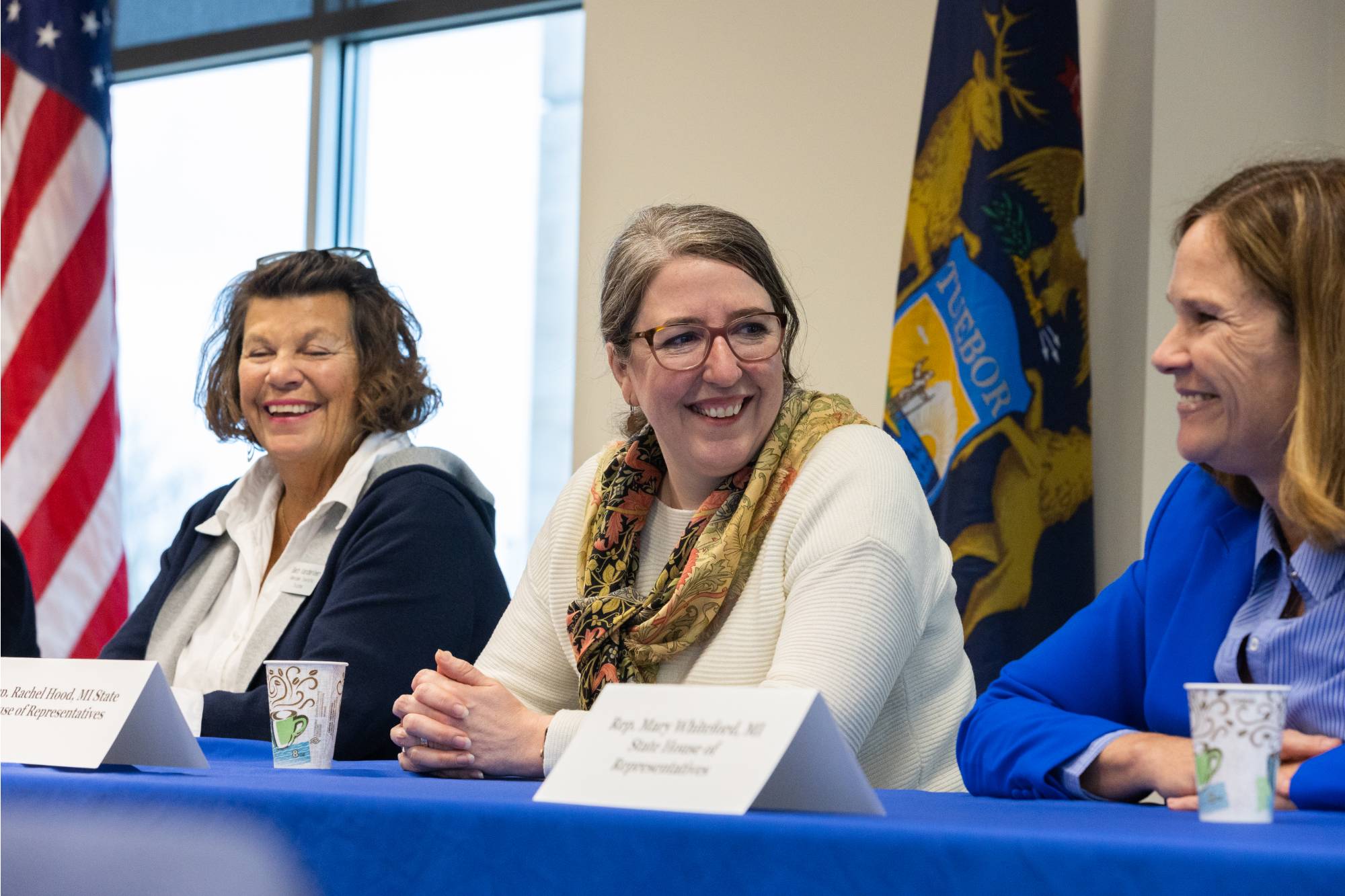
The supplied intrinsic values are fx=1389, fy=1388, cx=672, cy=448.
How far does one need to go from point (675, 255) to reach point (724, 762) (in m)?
1.02

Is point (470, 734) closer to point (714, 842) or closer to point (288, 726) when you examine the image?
point (288, 726)

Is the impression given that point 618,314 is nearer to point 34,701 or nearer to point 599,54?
point 34,701

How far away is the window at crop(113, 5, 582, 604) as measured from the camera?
4.43 metres

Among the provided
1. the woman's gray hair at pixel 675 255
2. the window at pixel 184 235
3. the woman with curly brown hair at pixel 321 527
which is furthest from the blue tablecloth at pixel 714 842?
the window at pixel 184 235

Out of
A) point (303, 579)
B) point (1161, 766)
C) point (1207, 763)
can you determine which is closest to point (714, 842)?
point (1207, 763)

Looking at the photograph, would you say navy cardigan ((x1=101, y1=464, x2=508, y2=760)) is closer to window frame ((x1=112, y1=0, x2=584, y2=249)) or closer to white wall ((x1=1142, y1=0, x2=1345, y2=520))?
white wall ((x1=1142, y1=0, x2=1345, y2=520))

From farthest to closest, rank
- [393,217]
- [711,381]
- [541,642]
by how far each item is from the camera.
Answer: [393,217]
[541,642]
[711,381]

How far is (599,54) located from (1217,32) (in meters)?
1.63

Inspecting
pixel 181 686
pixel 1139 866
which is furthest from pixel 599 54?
pixel 1139 866

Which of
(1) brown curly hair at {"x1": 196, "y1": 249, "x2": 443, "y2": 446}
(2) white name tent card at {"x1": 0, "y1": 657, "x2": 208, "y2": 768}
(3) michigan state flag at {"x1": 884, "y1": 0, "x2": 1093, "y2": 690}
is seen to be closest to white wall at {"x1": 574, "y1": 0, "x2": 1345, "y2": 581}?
(3) michigan state flag at {"x1": 884, "y1": 0, "x2": 1093, "y2": 690}

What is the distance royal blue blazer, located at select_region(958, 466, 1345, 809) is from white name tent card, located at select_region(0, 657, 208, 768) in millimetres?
768

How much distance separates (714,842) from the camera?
886mm

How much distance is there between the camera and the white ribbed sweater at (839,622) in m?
1.49

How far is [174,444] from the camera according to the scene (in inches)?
193
